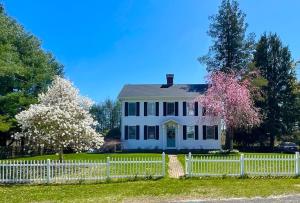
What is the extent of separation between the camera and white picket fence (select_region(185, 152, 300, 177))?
55.7ft

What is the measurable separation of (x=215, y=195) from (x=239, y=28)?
31912 millimetres

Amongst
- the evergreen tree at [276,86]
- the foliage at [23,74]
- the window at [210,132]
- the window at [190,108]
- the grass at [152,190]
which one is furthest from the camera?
the evergreen tree at [276,86]

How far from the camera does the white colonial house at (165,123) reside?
37656mm

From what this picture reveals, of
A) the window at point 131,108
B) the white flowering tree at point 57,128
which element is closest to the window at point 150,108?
the window at point 131,108

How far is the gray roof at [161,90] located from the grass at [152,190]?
22.0m

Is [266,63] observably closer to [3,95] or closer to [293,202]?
[3,95]

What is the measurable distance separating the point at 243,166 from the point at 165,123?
20.9m

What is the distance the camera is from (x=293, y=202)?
1167 centimetres

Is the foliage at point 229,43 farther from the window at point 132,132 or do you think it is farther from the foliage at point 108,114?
the foliage at point 108,114

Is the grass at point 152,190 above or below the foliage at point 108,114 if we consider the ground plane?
below

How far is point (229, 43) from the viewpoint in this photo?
42344 millimetres

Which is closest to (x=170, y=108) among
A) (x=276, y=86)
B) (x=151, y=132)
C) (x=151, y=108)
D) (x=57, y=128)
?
(x=151, y=108)

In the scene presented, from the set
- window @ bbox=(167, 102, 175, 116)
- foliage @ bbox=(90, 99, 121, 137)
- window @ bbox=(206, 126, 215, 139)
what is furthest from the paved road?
foliage @ bbox=(90, 99, 121, 137)

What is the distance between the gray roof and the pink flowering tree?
333 cm
